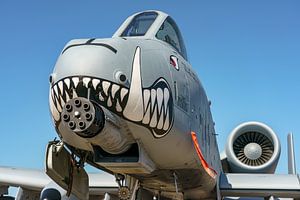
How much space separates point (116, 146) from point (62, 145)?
0.86m

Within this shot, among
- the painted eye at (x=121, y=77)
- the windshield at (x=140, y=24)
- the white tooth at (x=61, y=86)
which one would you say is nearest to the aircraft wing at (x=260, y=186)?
the windshield at (x=140, y=24)

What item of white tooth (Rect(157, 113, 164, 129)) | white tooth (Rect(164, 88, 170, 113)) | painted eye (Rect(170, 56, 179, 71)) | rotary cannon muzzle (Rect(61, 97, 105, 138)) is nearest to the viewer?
rotary cannon muzzle (Rect(61, 97, 105, 138))

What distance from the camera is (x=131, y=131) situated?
525cm

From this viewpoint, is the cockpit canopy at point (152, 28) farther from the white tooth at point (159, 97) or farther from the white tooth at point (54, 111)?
the white tooth at point (54, 111)

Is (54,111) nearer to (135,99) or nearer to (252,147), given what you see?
(135,99)

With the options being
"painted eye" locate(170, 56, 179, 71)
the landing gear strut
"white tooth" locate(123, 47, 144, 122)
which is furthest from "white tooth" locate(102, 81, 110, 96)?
the landing gear strut

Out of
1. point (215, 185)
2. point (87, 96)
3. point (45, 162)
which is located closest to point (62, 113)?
point (87, 96)

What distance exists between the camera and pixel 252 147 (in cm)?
1277

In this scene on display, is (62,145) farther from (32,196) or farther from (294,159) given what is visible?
(294,159)

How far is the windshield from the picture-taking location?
6375 mm

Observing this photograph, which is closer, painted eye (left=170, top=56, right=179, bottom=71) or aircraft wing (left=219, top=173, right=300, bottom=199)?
painted eye (left=170, top=56, right=179, bottom=71)

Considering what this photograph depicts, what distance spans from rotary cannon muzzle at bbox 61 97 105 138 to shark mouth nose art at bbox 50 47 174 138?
7.1 inches

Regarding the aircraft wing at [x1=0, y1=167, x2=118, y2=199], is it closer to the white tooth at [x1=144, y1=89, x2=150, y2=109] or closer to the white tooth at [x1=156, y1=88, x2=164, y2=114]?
the white tooth at [x1=156, y1=88, x2=164, y2=114]

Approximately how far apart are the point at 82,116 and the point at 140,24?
7.59ft
